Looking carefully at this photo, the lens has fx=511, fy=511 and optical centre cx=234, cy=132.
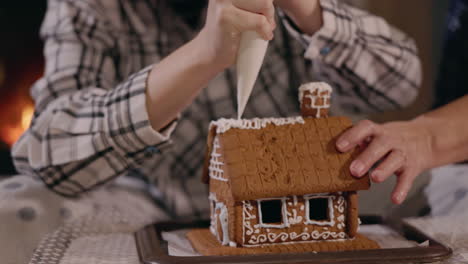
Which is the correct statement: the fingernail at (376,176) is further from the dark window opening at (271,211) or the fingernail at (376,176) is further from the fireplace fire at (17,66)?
the fireplace fire at (17,66)

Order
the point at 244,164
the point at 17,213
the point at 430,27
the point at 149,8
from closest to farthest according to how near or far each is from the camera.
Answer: the point at 244,164 → the point at 17,213 → the point at 149,8 → the point at 430,27

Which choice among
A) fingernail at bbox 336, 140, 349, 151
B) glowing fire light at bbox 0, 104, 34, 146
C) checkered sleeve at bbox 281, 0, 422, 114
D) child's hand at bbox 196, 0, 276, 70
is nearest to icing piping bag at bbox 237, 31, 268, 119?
child's hand at bbox 196, 0, 276, 70

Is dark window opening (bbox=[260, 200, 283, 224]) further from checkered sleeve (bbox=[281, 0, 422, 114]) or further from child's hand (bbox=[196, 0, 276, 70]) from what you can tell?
checkered sleeve (bbox=[281, 0, 422, 114])

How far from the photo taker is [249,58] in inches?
23.2

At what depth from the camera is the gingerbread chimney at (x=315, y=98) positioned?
0.65m

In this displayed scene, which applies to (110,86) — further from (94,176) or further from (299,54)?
(299,54)

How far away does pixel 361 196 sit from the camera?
3.43 ft

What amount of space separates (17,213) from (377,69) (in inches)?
27.0

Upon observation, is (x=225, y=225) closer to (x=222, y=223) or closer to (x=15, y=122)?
(x=222, y=223)

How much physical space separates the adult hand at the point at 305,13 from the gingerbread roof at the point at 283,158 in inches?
8.1

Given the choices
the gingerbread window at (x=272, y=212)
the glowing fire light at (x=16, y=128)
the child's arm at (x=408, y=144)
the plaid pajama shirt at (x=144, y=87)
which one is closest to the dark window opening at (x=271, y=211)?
the gingerbread window at (x=272, y=212)

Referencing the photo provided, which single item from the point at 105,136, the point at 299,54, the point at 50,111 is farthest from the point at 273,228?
the point at 299,54

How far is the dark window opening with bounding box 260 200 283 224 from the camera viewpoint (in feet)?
2.05

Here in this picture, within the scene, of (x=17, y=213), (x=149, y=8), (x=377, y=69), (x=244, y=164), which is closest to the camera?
(x=244, y=164)
